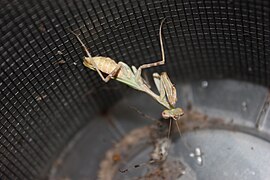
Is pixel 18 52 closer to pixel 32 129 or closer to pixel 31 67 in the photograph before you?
pixel 31 67

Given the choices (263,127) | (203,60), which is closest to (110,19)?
(203,60)

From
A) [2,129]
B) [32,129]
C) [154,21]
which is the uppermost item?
[154,21]

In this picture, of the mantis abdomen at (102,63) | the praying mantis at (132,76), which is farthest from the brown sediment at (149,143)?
the mantis abdomen at (102,63)

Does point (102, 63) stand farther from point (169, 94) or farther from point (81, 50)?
point (169, 94)

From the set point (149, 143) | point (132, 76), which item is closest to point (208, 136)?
point (149, 143)

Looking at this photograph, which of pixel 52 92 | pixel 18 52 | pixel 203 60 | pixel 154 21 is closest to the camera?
pixel 18 52
